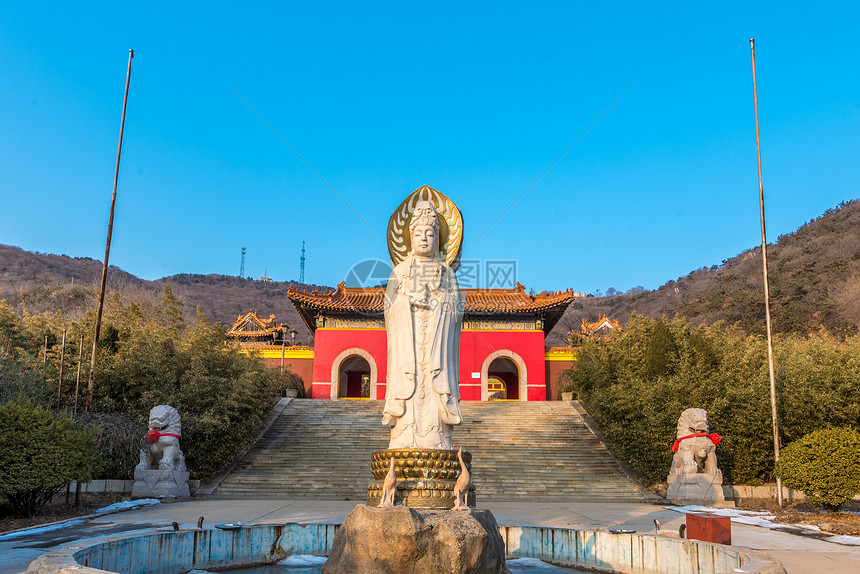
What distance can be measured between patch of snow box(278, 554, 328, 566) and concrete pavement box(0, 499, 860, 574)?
1491 mm

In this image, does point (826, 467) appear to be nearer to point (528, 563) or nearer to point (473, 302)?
point (528, 563)

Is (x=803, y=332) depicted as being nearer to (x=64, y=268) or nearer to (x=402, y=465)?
(x=402, y=465)

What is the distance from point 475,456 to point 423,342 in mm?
9161

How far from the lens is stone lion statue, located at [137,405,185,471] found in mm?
11469

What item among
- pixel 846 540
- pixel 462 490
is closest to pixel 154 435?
pixel 462 490

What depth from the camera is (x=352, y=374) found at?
1133 inches

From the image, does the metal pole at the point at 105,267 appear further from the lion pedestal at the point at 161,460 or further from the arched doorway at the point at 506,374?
the arched doorway at the point at 506,374

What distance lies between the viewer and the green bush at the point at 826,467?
357 inches

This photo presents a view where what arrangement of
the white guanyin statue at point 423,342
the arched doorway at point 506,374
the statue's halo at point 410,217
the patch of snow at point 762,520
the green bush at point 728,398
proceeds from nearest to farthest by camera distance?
the white guanyin statue at point 423,342 < the statue's halo at point 410,217 < the patch of snow at point 762,520 < the green bush at point 728,398 < the arched doorway at point 506,374

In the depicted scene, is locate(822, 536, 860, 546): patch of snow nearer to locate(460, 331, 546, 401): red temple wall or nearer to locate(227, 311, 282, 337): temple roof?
locate(460, 331, 546, 401): red temple wall

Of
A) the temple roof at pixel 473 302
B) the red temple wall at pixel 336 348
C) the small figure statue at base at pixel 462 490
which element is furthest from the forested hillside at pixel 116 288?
the small figure statue at base at pixel 462 490

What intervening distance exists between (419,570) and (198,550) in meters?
2.59

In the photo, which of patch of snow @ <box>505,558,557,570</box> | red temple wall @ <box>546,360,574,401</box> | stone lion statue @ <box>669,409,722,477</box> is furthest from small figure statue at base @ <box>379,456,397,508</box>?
red temple wall @ <box>546,360,574,401</box>

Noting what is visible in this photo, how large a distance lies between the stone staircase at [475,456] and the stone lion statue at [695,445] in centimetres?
130
